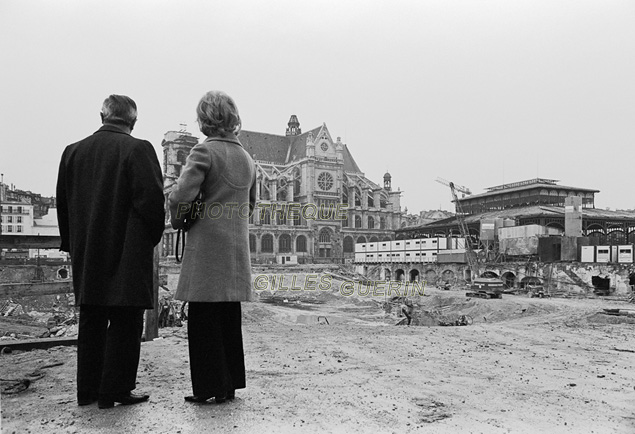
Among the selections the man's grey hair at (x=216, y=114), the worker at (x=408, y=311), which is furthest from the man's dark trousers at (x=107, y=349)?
the worker at (x=408, y=311)

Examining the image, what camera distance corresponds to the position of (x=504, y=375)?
442 centimetres

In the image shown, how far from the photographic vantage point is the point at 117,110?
343 cm

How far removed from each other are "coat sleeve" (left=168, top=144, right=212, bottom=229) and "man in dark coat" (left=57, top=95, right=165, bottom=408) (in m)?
0.10

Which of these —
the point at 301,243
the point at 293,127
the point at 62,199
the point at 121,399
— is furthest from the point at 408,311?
the point at 293,127

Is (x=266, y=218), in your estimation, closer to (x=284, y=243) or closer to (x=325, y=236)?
(x=284, y=243)

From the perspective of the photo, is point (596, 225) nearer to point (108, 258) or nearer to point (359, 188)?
point (359, 188)

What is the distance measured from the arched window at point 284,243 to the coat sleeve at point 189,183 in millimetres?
63209

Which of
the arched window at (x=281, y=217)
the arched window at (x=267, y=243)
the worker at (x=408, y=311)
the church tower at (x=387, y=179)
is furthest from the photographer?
the church tower at (x=387, y=179)

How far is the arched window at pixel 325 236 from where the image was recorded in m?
70.1

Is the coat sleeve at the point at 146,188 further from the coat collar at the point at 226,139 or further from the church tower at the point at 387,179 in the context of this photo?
the church tower at the point at 387,179

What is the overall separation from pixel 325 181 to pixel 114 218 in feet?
236

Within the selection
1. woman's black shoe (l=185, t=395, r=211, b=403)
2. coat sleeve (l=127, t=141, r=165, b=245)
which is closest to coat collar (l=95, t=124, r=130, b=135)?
coat sleeve (l=127, t=141, r=165, b=245)

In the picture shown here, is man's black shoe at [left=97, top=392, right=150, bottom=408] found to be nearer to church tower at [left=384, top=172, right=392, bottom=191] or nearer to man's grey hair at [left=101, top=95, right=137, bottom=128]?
man's grey hair at [left=101, top=95, right=137, bottom=128]

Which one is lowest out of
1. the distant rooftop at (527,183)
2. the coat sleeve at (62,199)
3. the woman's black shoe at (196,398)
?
the woman's black shoe at (196,398)
